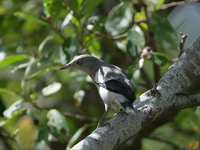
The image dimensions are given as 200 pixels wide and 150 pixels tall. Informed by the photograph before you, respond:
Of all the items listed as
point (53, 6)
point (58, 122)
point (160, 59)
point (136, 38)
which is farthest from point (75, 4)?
point (58, 122)

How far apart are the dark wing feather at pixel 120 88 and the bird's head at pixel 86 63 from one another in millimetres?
542

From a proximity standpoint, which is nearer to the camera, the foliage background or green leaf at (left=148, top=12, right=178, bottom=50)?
green leaf at (left=148, top=12, right=178, bottom=50)

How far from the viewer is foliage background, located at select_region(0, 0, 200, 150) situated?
3080 mm

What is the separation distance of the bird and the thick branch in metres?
0.11

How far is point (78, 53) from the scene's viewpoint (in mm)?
3551

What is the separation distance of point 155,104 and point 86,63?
1285mm

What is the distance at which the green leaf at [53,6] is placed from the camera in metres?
3.07

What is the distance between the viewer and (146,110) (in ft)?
6.95

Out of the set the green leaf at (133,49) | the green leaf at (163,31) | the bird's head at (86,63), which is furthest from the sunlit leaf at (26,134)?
the green leaf at (133,49)

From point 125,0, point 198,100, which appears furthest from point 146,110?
point 125,0

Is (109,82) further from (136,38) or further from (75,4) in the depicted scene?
(75,4)

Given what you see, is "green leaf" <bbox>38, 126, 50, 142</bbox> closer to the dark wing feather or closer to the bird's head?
the bird's head

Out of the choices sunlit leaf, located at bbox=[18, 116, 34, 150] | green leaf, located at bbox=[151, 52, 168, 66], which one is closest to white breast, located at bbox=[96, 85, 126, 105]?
green leaf, located at bbox=[151, 52, 168, 66]

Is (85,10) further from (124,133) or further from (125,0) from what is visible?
(124,133)
